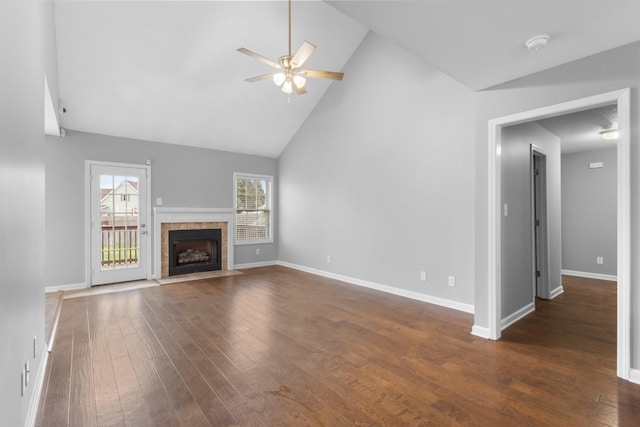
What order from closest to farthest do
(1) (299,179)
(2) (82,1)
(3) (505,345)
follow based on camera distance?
(3) (505,345)
(2) (82,1)
(1) (299,179)

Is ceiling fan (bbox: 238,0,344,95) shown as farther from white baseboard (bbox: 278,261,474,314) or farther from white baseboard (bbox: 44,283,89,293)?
white baseboard (bbox: 44,283,89,293)

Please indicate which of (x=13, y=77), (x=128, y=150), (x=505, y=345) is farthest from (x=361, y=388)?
(x=128, y=150)

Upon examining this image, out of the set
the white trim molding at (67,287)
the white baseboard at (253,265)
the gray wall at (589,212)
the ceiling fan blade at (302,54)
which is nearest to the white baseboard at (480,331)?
the ceiling fan blade at (302,54)

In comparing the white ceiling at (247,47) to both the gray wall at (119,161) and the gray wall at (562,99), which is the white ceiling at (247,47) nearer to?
the gray wall at (562,99)

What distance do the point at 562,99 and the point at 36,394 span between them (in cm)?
453

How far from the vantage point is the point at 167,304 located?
415 cm

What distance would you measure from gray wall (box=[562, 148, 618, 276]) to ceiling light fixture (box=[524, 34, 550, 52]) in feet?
17.1

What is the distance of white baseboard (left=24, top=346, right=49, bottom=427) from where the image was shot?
5.65 feet

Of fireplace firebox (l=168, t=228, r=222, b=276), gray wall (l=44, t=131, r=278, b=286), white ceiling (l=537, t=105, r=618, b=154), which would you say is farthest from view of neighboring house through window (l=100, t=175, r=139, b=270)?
white ceiling (l=537, t=105, r=618, b=154)

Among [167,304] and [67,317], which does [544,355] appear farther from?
[67,317]

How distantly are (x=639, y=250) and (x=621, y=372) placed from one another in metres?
0.94

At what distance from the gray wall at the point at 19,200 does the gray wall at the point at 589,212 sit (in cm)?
808

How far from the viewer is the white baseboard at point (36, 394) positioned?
1.72 meters

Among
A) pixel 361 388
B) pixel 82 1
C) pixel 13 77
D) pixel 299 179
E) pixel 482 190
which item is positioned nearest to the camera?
pixel 13 77
